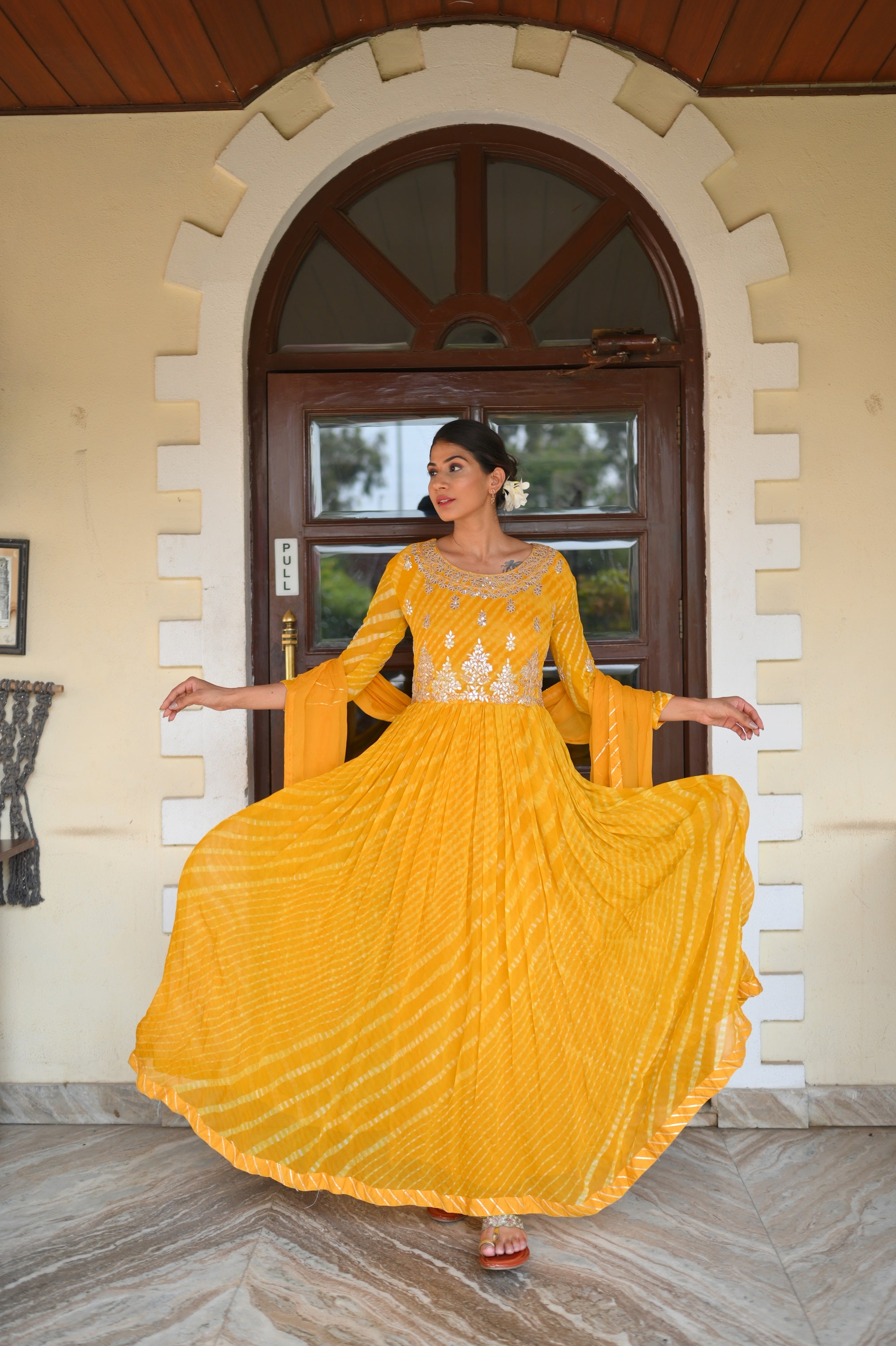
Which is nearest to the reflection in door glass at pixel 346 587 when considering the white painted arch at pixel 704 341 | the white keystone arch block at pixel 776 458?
the white painted arch at pixel 704 341

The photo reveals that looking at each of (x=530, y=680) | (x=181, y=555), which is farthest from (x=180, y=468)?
(x=530, y=680)

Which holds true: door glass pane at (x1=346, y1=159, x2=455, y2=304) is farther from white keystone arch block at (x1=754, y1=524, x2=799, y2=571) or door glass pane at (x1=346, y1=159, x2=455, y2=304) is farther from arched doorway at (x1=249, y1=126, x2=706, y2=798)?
white keystone arch block at (x1=754, y1=524, x2=799, y2=571)

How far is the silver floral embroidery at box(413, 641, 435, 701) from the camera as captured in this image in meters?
2.67

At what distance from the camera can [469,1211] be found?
2.15m

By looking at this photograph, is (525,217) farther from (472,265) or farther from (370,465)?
(370,465)

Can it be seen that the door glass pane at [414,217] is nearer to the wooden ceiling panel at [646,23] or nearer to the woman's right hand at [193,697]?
the wooden ceiling panel at [646,23]

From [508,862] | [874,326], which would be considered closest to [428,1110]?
[508,862]

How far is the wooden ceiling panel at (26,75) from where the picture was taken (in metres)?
2.76

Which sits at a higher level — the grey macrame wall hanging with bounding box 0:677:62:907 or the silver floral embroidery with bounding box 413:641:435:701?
the silver floral embroidery with bounding box 413:641:435:701

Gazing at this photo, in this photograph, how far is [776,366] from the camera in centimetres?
302

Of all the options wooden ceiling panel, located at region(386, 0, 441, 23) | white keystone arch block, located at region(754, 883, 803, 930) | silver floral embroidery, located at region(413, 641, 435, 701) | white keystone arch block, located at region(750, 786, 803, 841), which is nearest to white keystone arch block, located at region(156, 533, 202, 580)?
silver floral embroidery, located at region(413, 641, 435, 701)

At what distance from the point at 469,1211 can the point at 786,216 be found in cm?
292

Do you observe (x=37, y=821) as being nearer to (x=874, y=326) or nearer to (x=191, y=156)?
(x=191, y=156)

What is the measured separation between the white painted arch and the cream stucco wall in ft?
0.15
